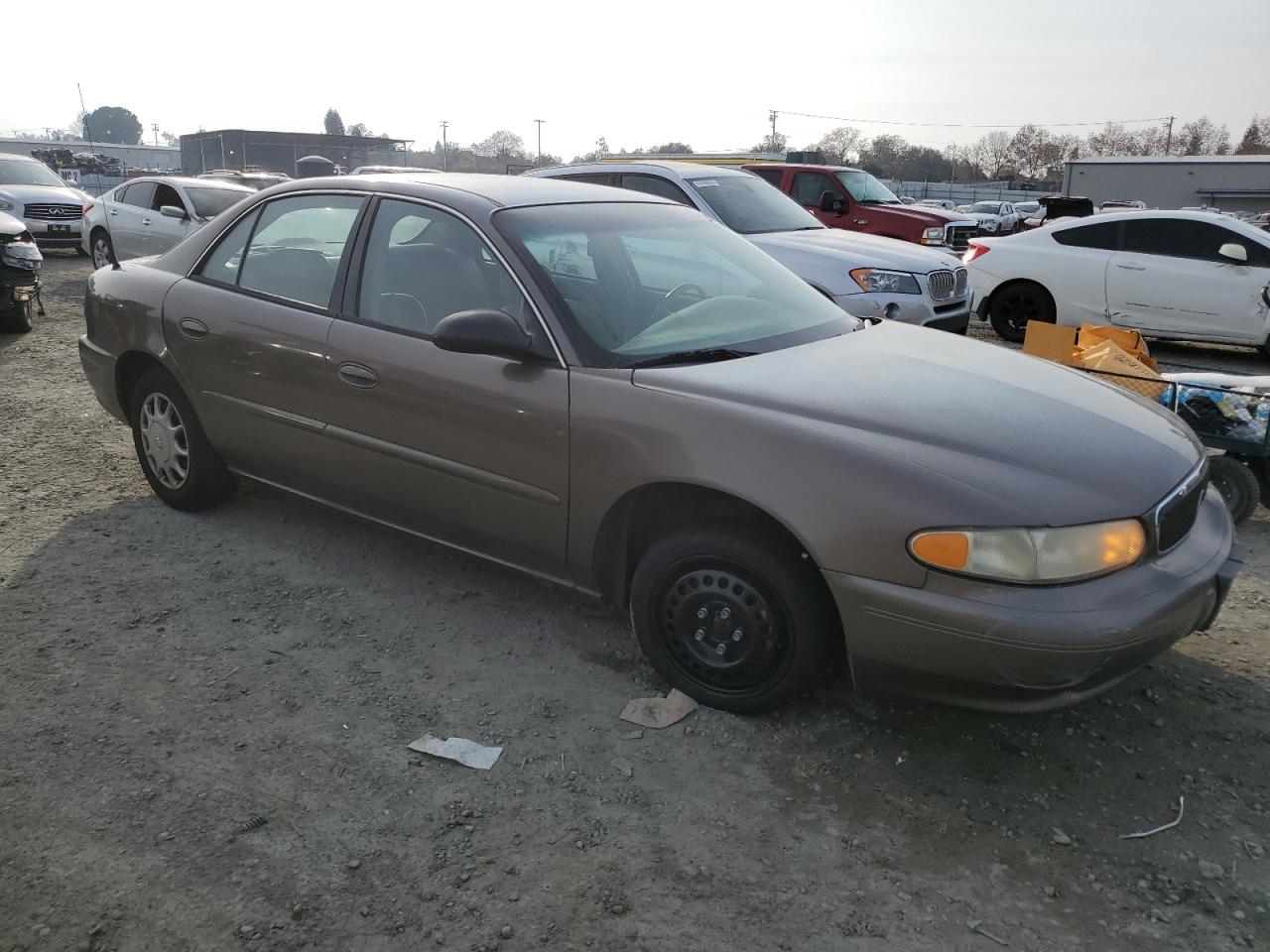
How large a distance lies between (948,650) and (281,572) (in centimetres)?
287

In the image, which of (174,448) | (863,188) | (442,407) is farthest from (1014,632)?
(863,188)

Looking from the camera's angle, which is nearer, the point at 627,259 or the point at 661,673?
the point at 661,673

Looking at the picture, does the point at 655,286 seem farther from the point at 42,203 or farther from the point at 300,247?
the point at 42,203

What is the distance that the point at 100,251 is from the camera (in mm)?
14617

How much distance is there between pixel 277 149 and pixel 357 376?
8434 centimetres

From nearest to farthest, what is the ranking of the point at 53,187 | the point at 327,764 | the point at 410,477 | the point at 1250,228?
1. the point at 327,764
2. the point at 410,477
3. the point at 1250,228
4. the point at 53,187

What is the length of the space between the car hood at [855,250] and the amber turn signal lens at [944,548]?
552 cm

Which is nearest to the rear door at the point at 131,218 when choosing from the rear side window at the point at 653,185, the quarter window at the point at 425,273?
the rear side window at the point at 653,185

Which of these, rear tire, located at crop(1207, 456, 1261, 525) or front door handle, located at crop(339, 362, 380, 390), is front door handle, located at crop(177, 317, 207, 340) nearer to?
front door handle, located at crop(339, 362, 380, 390)

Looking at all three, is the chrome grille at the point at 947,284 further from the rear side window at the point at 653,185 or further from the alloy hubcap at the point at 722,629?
the alloy hubcap at the point at 722,629

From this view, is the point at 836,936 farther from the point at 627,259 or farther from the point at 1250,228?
the point at 1250,228

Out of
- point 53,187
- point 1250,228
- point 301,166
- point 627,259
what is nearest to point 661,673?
point 627,259

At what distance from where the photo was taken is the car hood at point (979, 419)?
268 centimetres

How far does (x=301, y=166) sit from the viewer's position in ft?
119
